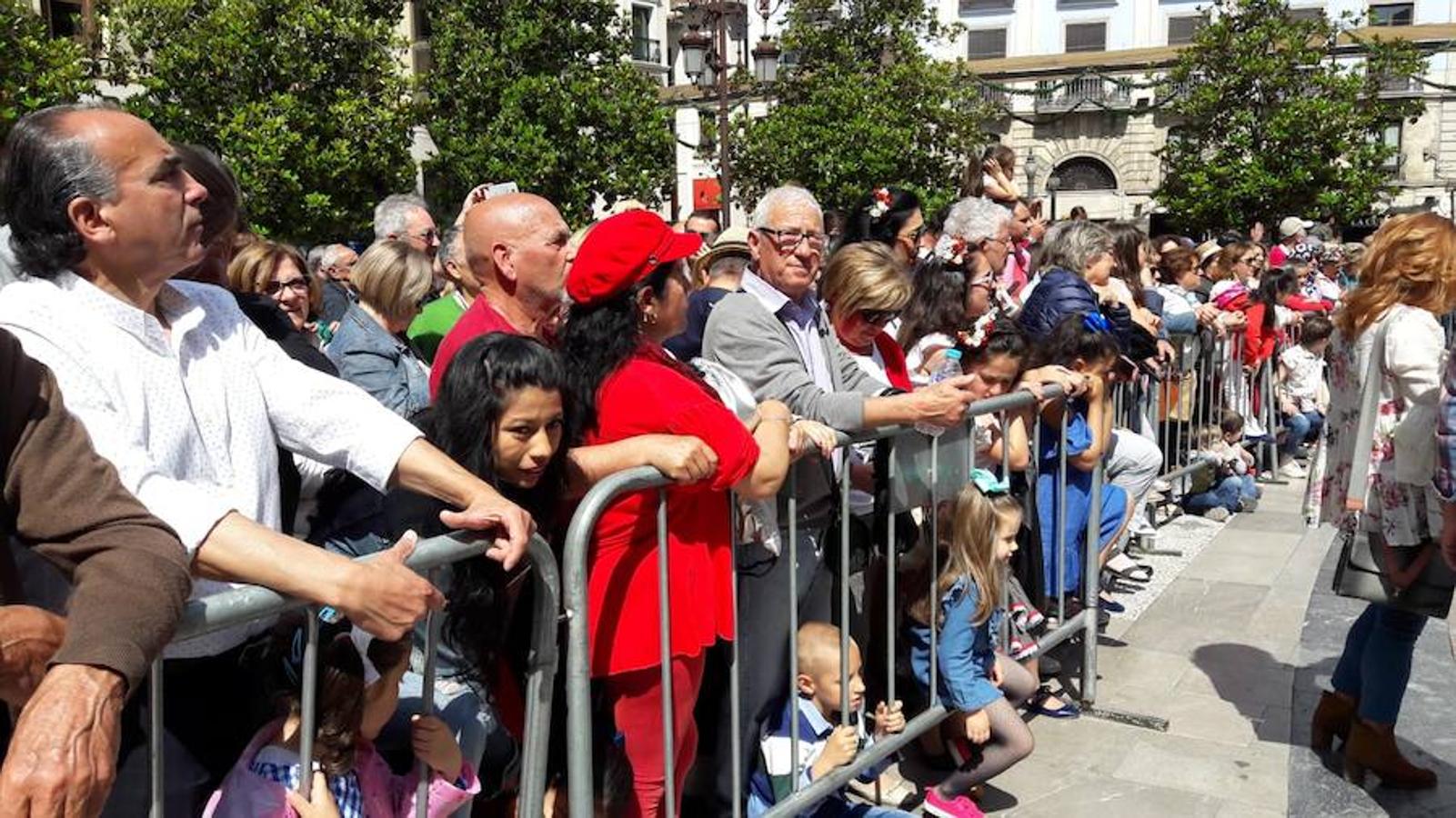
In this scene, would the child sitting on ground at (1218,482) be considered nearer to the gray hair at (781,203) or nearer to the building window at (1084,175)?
the gray hair at (781,203)

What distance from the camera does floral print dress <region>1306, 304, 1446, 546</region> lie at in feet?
12.6

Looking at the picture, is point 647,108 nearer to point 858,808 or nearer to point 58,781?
point 858,808

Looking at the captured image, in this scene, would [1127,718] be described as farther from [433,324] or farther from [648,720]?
[433,324]

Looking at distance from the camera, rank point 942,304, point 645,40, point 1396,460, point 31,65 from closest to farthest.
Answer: point 1396,460, point 942,304, point 31,65, point 645,40

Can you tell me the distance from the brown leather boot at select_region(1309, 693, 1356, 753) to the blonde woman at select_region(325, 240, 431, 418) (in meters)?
3.32

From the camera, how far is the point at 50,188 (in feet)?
6.52

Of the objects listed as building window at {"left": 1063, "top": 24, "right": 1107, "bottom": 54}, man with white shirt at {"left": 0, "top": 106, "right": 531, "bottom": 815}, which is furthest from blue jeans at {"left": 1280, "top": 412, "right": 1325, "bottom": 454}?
building window at {"left": 1063, "top": 24, "right": 1107, "bottom": 54}

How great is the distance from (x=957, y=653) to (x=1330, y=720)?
4.79 ft

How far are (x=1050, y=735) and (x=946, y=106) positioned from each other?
98.5 feet

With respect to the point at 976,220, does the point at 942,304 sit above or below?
below

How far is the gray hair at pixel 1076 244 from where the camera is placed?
6340 mm

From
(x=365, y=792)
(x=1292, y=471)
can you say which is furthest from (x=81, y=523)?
(x=1292, y=471)

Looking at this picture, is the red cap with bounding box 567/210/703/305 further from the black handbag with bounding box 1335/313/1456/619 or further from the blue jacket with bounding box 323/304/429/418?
the black handbag with bounding box 1335/313/1456/619

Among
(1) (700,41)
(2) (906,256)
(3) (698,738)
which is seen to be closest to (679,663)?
(3) (698,738)
